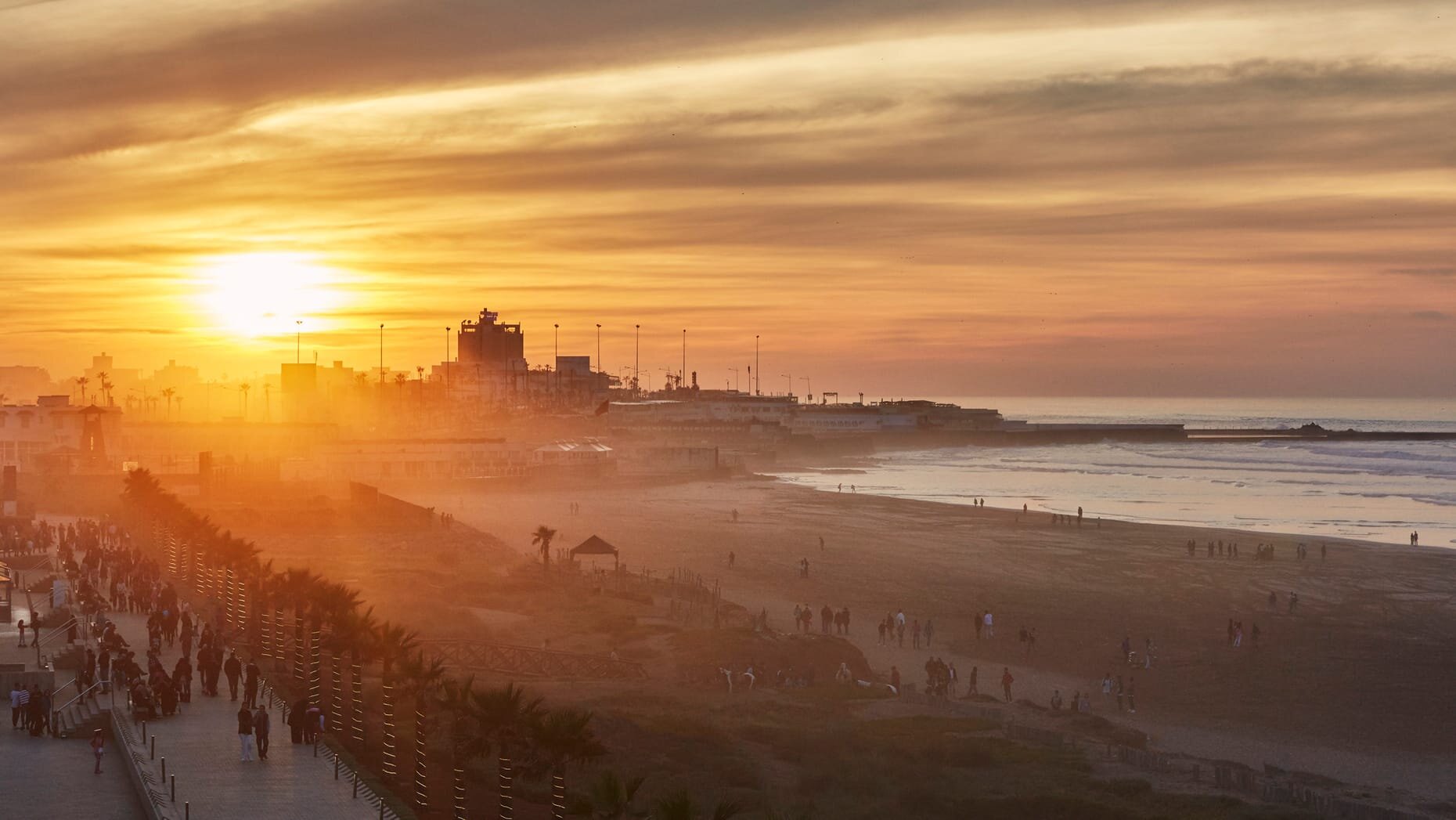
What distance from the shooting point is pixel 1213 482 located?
100m

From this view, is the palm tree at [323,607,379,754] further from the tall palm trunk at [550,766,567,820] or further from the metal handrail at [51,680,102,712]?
the tall palm trunk at [550,766,567,820]

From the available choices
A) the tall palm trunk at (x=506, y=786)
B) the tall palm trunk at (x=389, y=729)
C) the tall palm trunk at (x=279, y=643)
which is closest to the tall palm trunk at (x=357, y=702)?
the tall palm trunk at (x=389, y=729)

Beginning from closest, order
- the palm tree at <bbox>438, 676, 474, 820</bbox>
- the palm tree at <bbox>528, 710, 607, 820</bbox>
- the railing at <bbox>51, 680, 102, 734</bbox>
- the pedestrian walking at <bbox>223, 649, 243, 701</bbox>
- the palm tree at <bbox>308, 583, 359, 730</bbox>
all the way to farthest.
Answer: the palm tree at <bbox>528, 710, 607, 820</bbox>, the palm tree at <bbox>438, 676, 474, 820</bbox>, the railing at <bbox>51, 680, 102, 734</bbox>, the palm tree at <bbox>308, 583, 359, 730</bbox>, the pedestrian walking at <bbox>223, 649, 243, 701</bbox>

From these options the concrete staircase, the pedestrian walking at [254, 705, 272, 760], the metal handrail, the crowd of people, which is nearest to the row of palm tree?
the pedestrian walking at [254, 705, 272, 760]

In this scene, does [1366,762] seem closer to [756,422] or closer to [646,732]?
[646,732]

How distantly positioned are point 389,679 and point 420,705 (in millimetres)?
2192

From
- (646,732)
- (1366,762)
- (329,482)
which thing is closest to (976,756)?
(646,732)

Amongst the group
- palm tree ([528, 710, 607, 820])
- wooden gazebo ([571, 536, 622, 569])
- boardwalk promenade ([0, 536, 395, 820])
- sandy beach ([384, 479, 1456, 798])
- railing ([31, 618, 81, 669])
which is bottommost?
sandy beach ([384, 479, 1456, 798])

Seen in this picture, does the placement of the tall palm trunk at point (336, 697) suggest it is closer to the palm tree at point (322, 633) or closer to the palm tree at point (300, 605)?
the palm tree at point (322, 633)

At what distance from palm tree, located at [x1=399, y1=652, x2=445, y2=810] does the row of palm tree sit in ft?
0.08

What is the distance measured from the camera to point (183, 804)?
1931cm

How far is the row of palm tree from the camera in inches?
722

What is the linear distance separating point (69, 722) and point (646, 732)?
999 centimetres

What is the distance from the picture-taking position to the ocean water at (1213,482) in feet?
Result: 238
